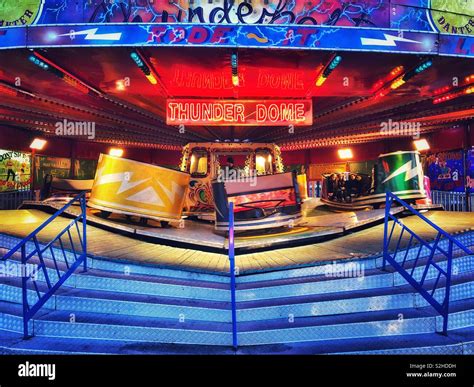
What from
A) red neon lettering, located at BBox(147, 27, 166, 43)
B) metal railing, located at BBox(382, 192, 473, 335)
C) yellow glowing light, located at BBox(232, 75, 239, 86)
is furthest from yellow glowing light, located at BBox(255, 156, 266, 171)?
metal railing, located at BBox(382, 192, 473, 335)

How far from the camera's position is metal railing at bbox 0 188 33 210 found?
12625mm

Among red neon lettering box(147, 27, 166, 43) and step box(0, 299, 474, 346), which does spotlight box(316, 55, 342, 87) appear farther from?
step box(0, 299, 474, 346)

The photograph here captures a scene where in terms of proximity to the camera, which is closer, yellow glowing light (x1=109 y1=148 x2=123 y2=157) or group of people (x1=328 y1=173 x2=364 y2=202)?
group of people (x1=328 y1=173 x2=364 y2=202)

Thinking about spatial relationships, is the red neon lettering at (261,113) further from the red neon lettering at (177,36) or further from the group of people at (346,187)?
the group of people at (346,187)

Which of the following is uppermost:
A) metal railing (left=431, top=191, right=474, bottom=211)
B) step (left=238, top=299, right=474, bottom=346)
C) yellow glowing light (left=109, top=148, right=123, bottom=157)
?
yellow glowing light (left=109, top=148, right=123, bottom=157)

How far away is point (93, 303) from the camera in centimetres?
396

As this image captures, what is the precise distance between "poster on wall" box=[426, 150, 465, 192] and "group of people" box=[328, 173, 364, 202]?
4.39 meters

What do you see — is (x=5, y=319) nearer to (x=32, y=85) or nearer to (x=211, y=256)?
(x=211, y=256)

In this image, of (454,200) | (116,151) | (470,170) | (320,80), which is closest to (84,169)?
(116,151)

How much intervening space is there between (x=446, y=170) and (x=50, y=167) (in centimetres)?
1686

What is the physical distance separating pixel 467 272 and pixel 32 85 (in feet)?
31.1

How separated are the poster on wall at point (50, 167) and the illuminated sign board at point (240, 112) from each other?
8.98 meters

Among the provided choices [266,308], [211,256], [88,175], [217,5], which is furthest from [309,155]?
[266,308]

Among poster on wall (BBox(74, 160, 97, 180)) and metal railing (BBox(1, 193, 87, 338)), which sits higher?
poster on wall (BBox(74, 160, 97, 180))
